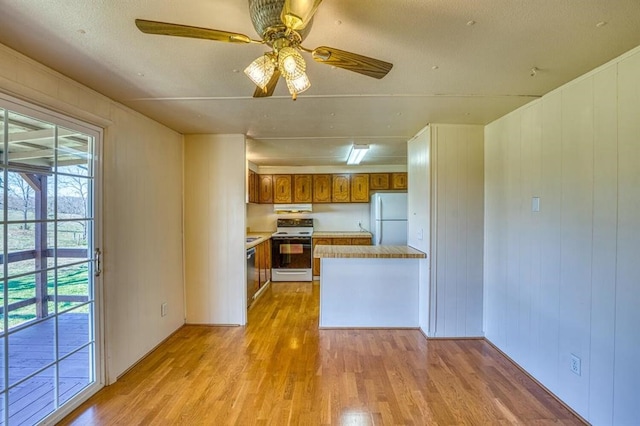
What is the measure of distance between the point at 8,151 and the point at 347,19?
2.01 meters

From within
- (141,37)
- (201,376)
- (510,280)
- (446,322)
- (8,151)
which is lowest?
(201,376)

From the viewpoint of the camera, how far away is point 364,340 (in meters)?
3.07

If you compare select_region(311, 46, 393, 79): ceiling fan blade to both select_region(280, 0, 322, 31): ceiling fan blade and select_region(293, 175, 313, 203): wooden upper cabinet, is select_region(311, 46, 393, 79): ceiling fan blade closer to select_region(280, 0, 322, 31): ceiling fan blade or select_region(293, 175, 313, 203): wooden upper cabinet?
select_region(280, 0, 322, 31): ceiling fan blade

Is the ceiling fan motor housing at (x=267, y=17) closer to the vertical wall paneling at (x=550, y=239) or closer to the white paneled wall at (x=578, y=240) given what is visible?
the white paneled wall at (x=578, y=240)

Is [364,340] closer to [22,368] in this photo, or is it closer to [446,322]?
[446,322]

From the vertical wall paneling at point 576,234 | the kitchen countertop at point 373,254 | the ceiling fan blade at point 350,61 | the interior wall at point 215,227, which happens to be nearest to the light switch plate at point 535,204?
the vertical wall paneling at point 576,234

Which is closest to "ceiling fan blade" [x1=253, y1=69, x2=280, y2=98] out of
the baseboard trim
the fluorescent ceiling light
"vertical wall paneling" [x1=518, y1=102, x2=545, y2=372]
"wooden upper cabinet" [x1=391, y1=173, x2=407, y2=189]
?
"vertical wall paneling" [x1=518, y1=102, x2=545, y2=372]

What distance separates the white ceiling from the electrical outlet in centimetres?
194

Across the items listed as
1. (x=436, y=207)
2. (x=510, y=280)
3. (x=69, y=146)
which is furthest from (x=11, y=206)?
(x=510, y=280)

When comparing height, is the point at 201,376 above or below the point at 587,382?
below

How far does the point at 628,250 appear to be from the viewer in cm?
164

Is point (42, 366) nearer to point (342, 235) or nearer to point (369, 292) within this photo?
point (369, 292)

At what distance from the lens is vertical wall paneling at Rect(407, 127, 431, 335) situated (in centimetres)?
310

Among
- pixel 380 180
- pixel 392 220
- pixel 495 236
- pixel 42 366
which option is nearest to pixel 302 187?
pixel 380 180
